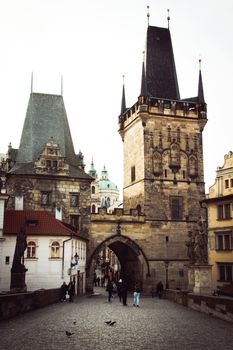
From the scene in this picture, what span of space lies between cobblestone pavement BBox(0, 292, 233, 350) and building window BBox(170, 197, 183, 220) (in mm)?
24745

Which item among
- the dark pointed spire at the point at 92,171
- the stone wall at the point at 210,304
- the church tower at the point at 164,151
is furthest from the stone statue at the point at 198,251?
the dark pointed spire at the point at 92,171

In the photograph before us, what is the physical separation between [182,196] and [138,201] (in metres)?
3.78

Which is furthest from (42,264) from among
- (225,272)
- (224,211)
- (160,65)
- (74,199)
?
(160,65)

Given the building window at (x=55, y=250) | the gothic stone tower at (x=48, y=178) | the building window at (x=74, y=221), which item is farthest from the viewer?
the building window at (x=74, y=221)

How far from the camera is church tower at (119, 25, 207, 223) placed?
40969mm

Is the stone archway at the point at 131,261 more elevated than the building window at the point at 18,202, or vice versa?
the building window at the point at 18,202

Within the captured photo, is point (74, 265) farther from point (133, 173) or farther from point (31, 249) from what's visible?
point (133, 173)

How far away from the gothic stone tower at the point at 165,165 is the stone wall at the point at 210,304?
669 inches

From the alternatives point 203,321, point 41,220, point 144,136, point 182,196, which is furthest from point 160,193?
point 203,321

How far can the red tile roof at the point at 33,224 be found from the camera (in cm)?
3031

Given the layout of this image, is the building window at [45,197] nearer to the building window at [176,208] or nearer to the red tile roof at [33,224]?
the red tile roof at [33,224]

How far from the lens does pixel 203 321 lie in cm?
1487

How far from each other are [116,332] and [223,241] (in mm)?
20187

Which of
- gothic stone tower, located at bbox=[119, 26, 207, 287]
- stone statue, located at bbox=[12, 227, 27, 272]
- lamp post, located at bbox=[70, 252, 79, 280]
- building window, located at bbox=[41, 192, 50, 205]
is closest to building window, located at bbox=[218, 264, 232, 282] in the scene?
lamp post, located at bbox=[70, 252, 79, 280]
